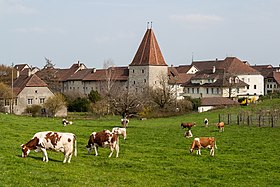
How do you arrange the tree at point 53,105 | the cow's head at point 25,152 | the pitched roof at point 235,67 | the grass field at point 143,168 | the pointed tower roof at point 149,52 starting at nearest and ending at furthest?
1. the grass field at point 143,168
2. the cow's head at point 25,152
3. the tree at point 53,105
4. the pointed tower roof at point 149,52
5. the pitched roof at point 235,67

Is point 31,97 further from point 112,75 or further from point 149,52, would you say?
Answer: point 112,75

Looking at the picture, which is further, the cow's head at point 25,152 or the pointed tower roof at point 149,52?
the pointed tower roof at point 149,52

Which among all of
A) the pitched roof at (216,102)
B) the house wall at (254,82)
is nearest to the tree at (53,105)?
the pitched roof at (216,102)

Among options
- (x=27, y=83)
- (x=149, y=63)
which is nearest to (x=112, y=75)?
(x=149, y=63)

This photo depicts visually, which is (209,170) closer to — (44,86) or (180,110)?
(180,110)

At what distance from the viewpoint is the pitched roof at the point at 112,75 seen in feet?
298

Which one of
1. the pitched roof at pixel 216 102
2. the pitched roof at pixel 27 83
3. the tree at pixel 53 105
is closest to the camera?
the tree at pixel 53 105

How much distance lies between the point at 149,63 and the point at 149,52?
197cm

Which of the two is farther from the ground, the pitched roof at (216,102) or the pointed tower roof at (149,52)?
the pointed tower roof at (149,52)

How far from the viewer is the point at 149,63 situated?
82.1 m

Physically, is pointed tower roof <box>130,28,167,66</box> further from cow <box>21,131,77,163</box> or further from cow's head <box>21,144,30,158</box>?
cow's head <box>21,144,30,158</box>

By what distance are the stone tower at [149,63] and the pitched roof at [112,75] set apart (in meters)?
6.09

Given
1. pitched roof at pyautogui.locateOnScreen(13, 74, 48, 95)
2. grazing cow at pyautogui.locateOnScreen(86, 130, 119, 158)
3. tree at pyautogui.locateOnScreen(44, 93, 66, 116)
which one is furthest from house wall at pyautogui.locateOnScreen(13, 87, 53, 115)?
grazing cow at pyautogui.locateOnScreen(86, 130, 119, 158)

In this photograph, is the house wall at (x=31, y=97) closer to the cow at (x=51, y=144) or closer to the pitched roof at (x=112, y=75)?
the pitched roof at (x=112, y=75)
